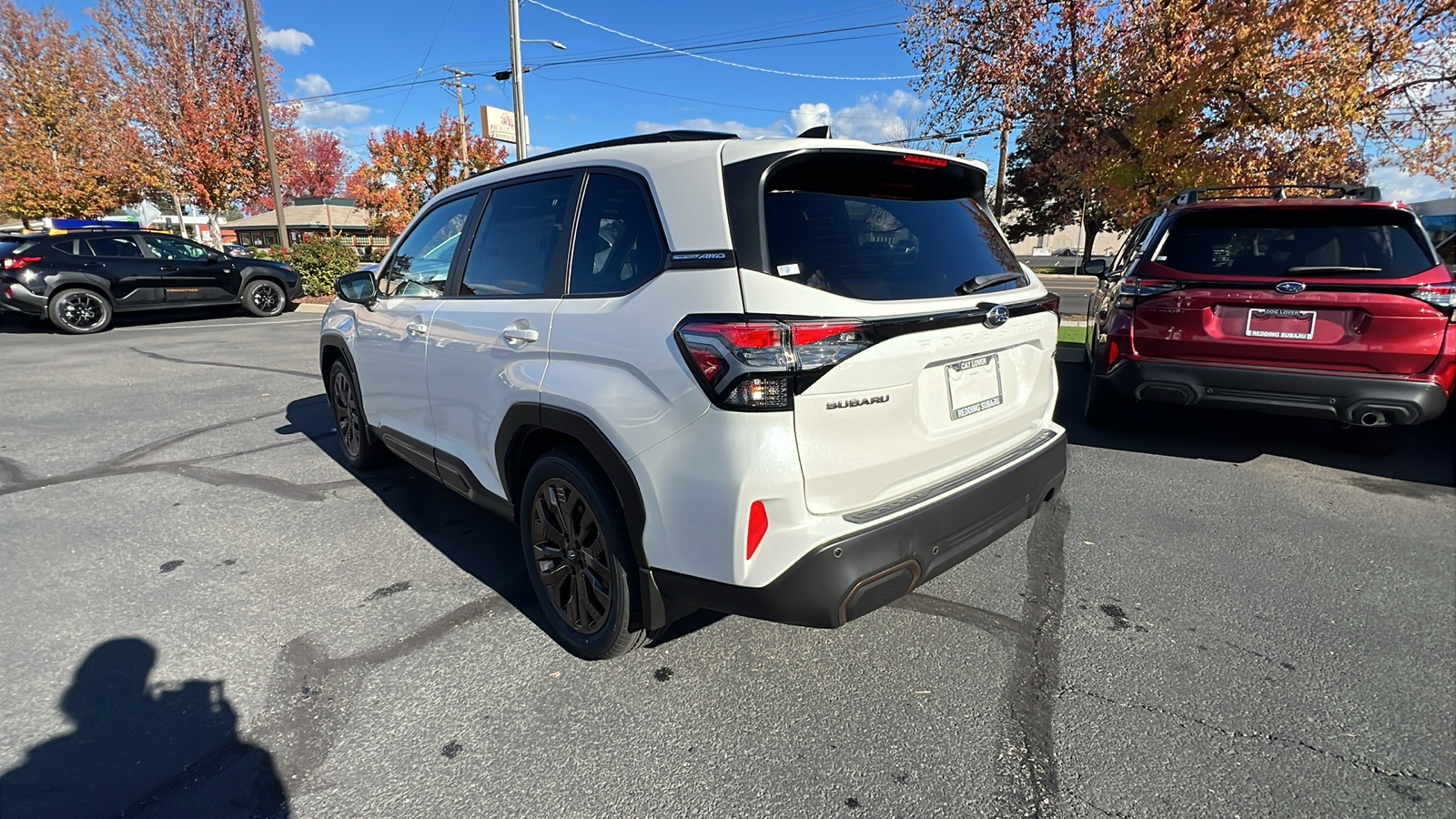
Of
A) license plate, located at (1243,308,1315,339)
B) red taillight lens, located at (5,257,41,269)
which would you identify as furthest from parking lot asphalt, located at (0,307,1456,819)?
red taillight lens, located at (5,257,41,269)

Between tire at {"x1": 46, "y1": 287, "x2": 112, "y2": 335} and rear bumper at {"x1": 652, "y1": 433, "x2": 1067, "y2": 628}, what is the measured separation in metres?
14.1

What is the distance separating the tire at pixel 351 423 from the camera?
14.7ft

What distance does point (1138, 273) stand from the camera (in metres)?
4.77

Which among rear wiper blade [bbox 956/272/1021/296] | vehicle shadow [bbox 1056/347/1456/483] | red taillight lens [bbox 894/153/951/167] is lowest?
vehicle shadow [bbox 1056/347/1456/483]

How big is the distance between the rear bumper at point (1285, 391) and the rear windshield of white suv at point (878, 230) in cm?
239

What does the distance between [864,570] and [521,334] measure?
1.49m

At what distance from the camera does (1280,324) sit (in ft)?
14.1

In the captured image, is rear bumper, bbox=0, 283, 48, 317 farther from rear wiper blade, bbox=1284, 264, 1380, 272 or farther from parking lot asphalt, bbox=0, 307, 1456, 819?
rear wiper blade, bbox=1284, 264, 1380, 272

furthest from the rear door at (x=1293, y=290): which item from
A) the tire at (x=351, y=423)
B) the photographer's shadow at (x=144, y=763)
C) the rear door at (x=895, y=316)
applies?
the photographer's shadow at (x=144, y=763)

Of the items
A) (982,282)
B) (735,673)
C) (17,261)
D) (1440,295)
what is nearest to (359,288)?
(735,673)

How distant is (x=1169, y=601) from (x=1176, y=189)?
788 cm

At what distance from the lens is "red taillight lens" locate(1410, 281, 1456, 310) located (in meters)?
4.00

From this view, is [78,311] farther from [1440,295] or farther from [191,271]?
[1440,295]

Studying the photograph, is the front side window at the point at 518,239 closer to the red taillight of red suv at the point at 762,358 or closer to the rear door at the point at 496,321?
the rear door at the point at 496,321
